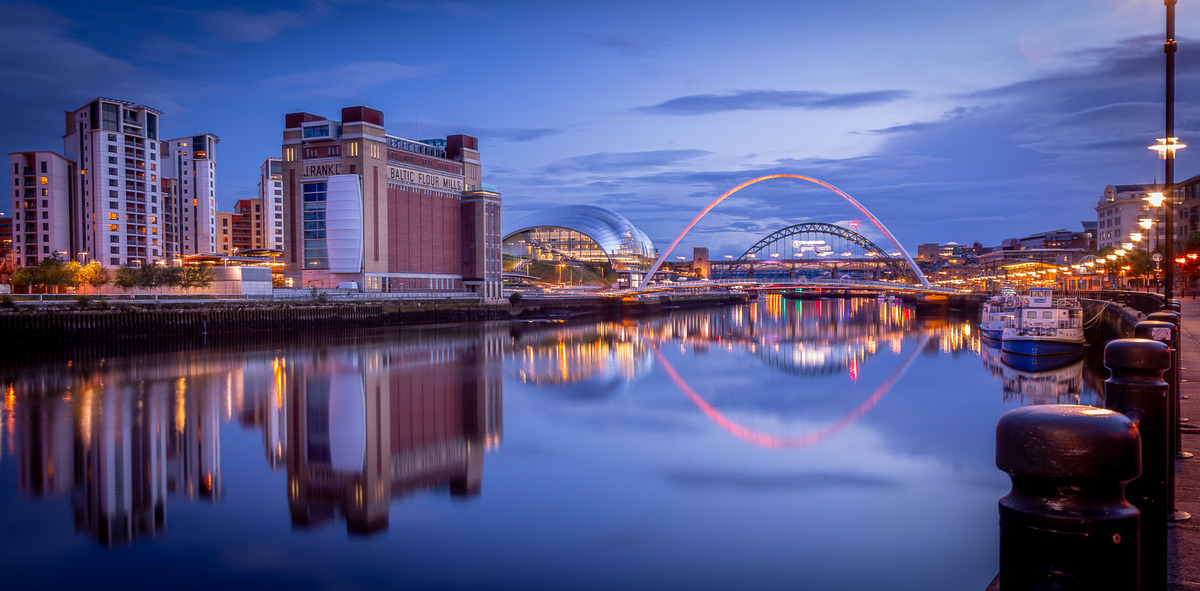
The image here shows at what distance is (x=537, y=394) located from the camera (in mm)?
27844

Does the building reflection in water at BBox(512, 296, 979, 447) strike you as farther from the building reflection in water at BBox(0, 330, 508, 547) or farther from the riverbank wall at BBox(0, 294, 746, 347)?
the riverbank wall at BBox(0, 294, 746, 347)

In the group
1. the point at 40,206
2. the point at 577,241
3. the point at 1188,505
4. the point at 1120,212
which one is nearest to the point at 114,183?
the point at 40,206

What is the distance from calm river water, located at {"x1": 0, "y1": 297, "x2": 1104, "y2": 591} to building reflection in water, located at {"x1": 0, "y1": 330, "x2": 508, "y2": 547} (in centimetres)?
9

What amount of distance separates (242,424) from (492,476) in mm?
8651

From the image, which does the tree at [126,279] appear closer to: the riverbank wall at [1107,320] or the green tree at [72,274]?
the green tree at [72,274]

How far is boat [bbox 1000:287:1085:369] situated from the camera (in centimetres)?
3425

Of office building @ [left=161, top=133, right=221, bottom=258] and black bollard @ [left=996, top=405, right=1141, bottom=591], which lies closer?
black bollard @ [left=996, top=405, right=1141, bottom=591]

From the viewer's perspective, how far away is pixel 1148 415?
363cm

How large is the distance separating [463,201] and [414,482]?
2419 inches

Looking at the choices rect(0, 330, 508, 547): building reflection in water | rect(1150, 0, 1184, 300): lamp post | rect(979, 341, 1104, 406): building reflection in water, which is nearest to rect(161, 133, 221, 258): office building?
rect(0, 330, 508, 547): building reflection in water

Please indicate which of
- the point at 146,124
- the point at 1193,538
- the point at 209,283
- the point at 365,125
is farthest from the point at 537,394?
the point at 146,124

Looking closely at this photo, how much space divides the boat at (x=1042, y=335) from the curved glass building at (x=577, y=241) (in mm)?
80704

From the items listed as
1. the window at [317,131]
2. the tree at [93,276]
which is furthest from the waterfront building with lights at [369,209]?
the tree at [93,276]

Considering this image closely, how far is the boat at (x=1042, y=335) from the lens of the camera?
34.2m
